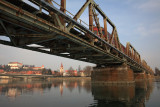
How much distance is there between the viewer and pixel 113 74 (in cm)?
3347

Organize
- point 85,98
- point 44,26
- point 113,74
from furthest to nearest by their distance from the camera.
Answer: point 113,74 < point 85,98 < point 44,26

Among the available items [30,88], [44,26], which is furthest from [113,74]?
[44,26]

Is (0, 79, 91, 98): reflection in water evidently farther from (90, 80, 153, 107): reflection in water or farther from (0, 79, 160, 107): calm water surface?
(90, 80, 153, 107): reflection in water

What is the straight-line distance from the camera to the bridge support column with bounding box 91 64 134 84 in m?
32.6

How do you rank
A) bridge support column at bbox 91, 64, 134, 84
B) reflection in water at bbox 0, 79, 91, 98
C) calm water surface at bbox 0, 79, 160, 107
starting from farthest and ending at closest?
bridge support column at bbox 91, 64, 134, 84, reflection in water at bbox 0, 79, 91, 98, calm water surface at bbox 0, 79, 160, 107

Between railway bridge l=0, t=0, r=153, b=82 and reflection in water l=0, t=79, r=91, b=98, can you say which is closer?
railway bridge l=0, t=0, r=153, b=82

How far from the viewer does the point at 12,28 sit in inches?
455

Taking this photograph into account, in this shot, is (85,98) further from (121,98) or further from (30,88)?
(30,88)

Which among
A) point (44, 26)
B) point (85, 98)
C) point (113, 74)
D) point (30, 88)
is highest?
point (44, 26)

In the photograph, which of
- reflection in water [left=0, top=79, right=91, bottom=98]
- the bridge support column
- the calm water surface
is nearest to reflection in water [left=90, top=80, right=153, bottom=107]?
the calm water surface

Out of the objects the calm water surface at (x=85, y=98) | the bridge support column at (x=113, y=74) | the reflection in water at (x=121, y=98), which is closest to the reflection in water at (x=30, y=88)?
the calm water surface at (x=85, y=98)

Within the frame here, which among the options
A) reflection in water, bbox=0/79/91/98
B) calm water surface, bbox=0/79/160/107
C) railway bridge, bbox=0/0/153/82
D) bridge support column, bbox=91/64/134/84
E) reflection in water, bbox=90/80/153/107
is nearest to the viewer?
railway bridge, bbox=0/0/153/82

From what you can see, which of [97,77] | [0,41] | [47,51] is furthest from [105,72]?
[0,41]

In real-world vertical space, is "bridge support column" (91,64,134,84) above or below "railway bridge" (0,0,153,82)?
below
